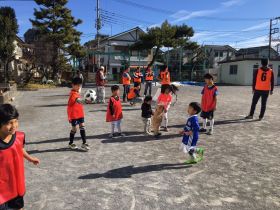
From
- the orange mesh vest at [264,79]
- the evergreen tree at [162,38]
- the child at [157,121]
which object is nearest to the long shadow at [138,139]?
the child at [157,121]

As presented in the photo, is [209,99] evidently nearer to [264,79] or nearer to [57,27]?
[264,79]

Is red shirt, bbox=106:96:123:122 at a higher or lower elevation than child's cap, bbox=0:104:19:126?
lower

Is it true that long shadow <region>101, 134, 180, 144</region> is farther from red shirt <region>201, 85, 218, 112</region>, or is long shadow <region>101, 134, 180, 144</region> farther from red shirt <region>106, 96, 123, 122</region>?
red shirt <region>201, 85, 218, 112</region>

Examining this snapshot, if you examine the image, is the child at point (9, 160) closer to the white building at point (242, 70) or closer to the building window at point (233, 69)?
the white building at point (242, 70)

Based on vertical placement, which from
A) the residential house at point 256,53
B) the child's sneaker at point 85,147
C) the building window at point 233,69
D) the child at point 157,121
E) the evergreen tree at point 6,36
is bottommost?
the child's sneaker at point 85,147

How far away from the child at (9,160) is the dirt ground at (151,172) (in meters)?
1.05

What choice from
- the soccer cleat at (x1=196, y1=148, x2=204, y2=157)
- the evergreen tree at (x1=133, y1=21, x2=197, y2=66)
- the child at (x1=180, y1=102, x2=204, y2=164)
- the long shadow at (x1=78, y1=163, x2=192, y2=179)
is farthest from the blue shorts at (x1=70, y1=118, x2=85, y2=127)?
the evergreen tree at (x1=133, y1=21, x2=197, y2=66)

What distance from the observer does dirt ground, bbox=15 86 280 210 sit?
394 centimetres

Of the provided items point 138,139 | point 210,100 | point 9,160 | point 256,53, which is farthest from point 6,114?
point 256,53

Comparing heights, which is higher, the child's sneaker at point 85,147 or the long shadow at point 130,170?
the child's sneaker at point 85,147

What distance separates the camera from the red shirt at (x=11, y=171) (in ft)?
8.94

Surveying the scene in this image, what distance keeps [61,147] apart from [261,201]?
4.29 metres

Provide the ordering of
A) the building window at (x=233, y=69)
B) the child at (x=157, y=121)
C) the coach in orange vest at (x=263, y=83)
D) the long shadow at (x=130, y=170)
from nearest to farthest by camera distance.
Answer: the long shadow at (x=130, y=170) < the child at (x=157, y=121) < the coach in orange vest at (x=263, y=83) < the building window at (x=233, y=69)

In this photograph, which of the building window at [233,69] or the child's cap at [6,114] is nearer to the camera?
the child's cap at [6,114]
